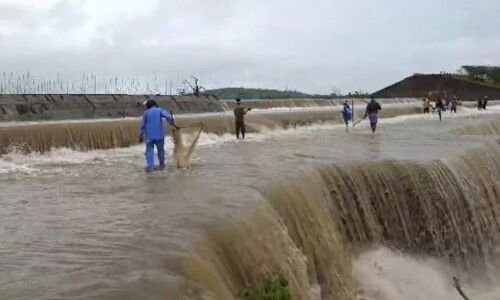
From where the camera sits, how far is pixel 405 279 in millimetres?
10742

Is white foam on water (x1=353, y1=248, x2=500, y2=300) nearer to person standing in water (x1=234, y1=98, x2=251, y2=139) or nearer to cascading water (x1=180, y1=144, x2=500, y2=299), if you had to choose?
cascading water (x1=180, y1=144, x2=500, y2=299)

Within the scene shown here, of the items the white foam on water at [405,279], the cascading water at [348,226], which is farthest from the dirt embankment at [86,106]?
the white foam on water at [405,279]

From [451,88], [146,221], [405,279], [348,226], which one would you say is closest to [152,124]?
[348,226]

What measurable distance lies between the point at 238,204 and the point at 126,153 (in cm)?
1105

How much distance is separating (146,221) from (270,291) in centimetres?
241

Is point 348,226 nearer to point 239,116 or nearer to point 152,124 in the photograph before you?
point 152,124

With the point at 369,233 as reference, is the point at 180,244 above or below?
above

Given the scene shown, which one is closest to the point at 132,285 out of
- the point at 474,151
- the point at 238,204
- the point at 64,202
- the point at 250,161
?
the point at 238,204

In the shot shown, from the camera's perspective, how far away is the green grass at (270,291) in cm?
639

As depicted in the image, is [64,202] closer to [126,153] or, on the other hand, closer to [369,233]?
[369,233]

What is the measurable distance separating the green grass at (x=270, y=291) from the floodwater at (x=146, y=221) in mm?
145

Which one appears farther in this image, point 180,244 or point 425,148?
point 425,148

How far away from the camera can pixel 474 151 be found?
54.1 ft

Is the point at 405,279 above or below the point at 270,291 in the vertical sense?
below
